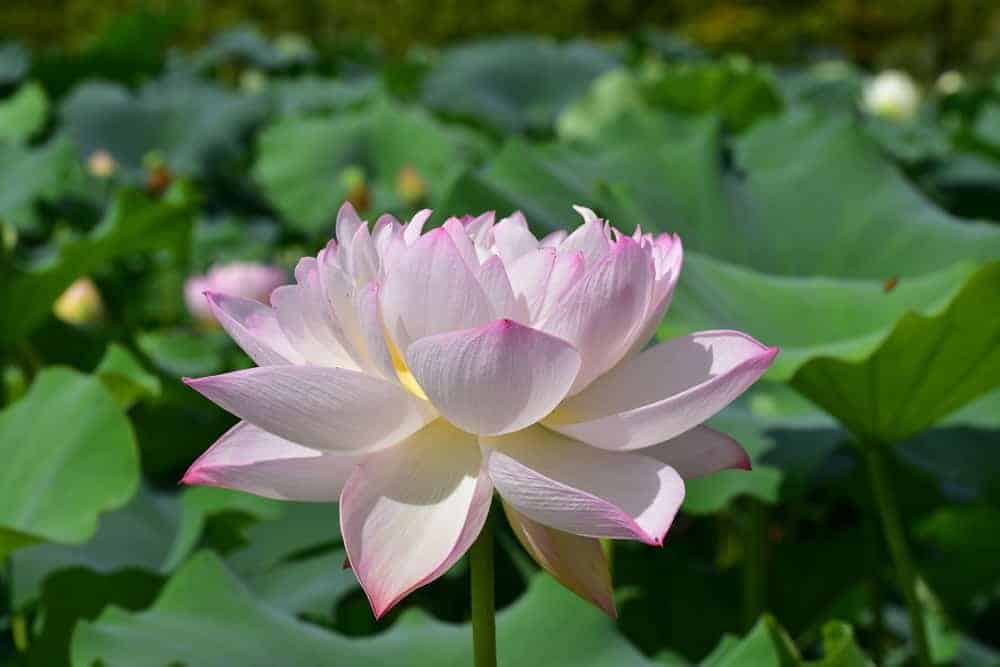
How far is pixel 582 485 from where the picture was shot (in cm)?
51

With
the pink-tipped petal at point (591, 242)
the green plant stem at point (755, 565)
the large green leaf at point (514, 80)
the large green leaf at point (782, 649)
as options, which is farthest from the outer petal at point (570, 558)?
the large green leaf at point (514, 80)

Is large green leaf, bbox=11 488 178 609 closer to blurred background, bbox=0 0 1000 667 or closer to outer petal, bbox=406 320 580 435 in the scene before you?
blurred background, bbox=0 0 1000 667

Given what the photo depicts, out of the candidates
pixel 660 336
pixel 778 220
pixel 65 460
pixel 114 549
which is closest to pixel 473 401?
pixel 660 336

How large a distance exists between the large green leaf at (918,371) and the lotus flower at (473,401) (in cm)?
37

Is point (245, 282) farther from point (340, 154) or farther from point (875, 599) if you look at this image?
point (875, 599)

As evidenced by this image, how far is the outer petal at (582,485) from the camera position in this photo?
0.47 metres

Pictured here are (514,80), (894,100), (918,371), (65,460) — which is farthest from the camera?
(514,80)

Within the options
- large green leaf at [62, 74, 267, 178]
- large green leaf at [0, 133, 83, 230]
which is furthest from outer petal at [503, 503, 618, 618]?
large green leaf at [62, 74, 267, 178]

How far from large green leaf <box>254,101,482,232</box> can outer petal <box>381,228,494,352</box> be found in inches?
79.3

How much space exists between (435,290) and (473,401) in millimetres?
44

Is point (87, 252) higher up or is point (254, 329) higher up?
point (254, 329)

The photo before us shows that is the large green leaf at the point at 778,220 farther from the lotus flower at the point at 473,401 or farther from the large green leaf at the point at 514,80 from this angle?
the large green leaf at the point at 514,80

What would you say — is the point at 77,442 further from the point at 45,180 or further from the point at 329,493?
the point at 45,180

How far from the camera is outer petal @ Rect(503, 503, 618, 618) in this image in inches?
20.2
